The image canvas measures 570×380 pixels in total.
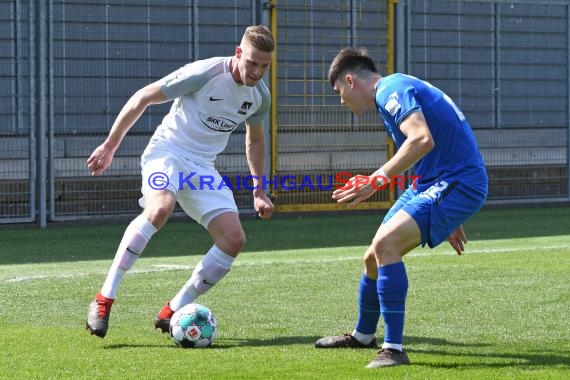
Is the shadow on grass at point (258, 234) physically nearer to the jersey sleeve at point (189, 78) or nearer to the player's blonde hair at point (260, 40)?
the jersey sleeve at point (189, 78)

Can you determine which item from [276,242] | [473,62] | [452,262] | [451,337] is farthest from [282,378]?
[473,62]

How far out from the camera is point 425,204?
643cm

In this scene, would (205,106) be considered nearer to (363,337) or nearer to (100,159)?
(100,159)

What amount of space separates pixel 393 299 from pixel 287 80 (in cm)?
1189

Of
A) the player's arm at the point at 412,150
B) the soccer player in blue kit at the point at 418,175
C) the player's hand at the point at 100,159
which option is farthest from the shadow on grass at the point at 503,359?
the player's hand at the point at 100,159

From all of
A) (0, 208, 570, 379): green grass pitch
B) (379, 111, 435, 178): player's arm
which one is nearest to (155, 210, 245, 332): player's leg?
(0, 208, 570, 379): green grass pitch

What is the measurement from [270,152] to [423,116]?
11.4m

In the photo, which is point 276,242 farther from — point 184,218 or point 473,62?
point 473,62

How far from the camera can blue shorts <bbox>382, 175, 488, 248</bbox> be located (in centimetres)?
640

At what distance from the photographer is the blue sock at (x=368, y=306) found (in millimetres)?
6957

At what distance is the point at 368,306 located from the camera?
6.99m

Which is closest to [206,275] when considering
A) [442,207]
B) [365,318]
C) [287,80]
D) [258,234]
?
[365,318]

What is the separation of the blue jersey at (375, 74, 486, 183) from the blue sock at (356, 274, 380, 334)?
746 millimetres

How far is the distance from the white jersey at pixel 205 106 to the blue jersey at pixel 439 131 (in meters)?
1.47
